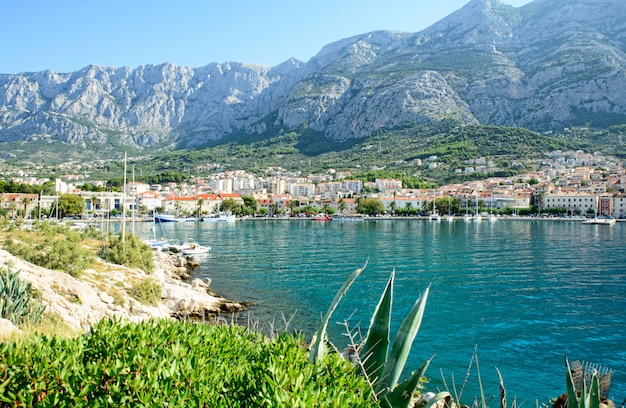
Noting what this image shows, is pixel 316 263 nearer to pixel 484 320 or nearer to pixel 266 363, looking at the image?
pixel 484 320

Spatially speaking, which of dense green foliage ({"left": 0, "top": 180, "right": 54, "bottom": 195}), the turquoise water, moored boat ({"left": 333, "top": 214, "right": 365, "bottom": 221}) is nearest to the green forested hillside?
moored boat ({"left": 333, "top": 214, "right": 365, "bottom": 221})

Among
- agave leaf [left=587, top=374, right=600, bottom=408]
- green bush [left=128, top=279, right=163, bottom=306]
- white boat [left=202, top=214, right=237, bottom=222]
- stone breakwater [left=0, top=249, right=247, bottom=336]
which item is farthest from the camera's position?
white boat [left=202, top=214, right=237, bottom=222]

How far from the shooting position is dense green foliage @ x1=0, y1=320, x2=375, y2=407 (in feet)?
7.04

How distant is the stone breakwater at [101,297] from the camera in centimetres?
817

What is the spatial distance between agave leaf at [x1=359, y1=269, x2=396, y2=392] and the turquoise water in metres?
0.48

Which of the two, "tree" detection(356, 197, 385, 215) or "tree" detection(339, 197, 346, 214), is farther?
"tree" detection(339, 197, 346, 214)

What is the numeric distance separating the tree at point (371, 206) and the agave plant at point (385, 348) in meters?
77.2

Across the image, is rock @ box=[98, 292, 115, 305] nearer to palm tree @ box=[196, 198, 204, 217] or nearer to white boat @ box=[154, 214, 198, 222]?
white boat @ box=[154, 214, 198, 222]

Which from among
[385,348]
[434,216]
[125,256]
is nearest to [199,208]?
[434,216]

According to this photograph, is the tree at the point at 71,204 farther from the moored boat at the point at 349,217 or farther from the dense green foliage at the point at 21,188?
the moored boat at the point at 349,217

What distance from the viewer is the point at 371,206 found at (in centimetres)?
8012

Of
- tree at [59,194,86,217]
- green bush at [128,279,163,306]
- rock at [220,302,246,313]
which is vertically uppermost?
tree at [59,194,86,217]

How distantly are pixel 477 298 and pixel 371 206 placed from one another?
64.5m

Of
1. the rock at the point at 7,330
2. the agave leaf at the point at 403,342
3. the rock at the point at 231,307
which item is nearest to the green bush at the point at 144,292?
the rock at the point at 231,307
